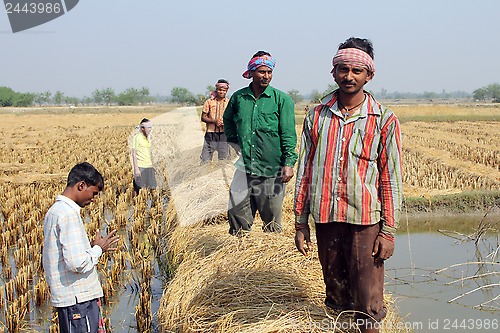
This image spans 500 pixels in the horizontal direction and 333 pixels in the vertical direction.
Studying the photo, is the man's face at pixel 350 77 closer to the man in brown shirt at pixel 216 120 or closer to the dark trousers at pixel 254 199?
the dark trousers at pixel 254 199

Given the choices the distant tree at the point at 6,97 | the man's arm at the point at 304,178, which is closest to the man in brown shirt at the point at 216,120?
the man's arm at the point at 304,178

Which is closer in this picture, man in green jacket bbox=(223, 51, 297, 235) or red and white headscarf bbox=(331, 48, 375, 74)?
red and white headscarf bbox=(331, 48, 375, 74)

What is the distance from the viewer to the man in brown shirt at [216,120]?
7.99 metres

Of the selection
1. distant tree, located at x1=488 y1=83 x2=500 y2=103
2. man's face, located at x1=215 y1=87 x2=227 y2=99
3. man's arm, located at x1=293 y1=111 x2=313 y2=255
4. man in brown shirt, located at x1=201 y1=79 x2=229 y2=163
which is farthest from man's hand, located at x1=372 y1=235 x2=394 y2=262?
distant tree, located at x1=488 y1=83 x2=500 y2=103

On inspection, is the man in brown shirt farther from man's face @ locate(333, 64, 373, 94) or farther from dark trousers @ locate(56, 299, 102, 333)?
man's face @ locate(333, 64, 373, 94)

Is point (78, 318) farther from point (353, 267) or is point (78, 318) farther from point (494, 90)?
point (494, 90)

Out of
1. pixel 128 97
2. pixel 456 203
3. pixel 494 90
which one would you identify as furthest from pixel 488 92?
pixel 456 203

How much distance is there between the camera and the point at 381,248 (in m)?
2.71

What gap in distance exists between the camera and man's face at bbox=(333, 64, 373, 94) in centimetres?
266

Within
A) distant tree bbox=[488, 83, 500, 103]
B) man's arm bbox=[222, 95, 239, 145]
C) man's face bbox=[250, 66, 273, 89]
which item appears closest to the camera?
man's face bbox=[250, 66, 273, 89]

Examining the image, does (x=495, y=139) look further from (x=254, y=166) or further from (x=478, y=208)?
(x=254, y=166)

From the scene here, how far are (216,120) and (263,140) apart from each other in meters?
3.72

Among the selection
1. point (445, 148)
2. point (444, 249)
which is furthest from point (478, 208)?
point (445, 148)

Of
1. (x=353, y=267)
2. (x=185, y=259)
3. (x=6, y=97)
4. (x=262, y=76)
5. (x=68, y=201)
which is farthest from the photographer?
(x=6, y=97)
